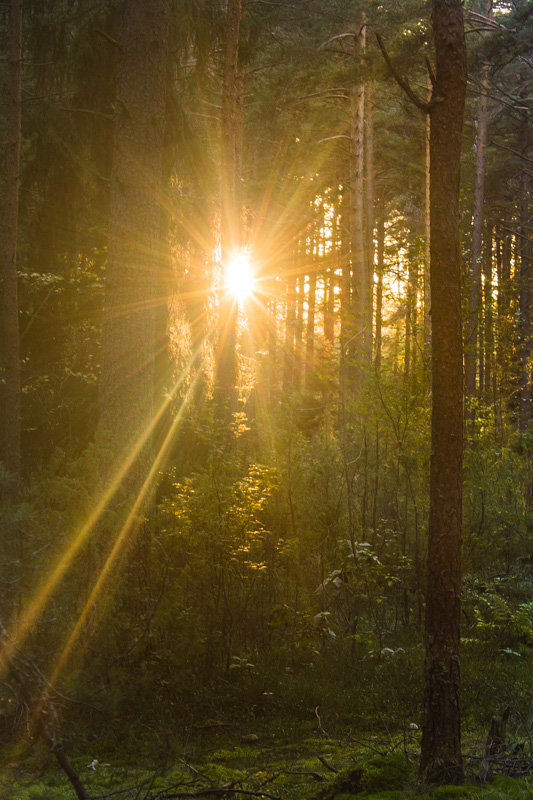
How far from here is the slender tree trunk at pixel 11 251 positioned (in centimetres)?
1073

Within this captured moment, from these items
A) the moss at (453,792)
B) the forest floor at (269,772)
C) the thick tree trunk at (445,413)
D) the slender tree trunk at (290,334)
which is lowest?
the forest floor at (269,772)

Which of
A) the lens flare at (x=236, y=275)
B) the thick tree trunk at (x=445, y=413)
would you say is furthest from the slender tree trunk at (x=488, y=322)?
the thick tree trunk at (x=445, y=413)

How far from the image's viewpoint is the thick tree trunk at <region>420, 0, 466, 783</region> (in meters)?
4.30

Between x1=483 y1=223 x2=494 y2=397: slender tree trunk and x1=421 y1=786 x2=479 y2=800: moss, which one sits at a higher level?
x1=483 y1=223 x2=494 y2=397: slender tree trunk

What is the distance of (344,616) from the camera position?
324 inches

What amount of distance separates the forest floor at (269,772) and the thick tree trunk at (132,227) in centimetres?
373

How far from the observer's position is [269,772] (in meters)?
4.90

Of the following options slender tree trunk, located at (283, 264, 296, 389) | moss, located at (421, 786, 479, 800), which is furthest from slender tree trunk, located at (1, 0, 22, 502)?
slender tree trunk, located at (283, 264, 296, 389)

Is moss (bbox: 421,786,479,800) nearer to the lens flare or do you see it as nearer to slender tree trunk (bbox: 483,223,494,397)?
slender tree trunk (bbox: 483,223,494,397)

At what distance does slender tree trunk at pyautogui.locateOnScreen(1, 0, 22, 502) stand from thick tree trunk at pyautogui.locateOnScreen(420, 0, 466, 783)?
805 centimetres

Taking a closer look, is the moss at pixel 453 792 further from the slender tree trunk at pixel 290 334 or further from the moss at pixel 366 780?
the slender tree trunk at pixel 290 334

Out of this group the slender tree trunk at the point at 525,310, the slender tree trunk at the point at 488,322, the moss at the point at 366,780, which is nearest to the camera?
the moss at the point at 366,780

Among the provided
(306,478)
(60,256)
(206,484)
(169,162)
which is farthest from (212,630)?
(60,256)

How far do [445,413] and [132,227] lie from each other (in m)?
5.40
